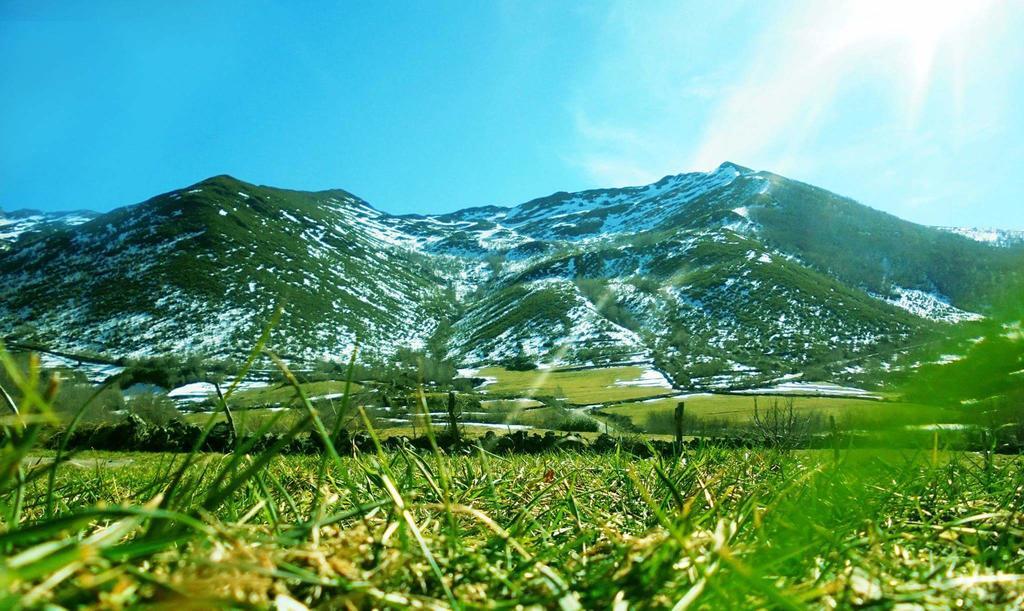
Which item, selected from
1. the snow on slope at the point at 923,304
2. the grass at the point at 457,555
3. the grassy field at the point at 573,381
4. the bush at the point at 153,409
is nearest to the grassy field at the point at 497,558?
the grass at the point at 457,555

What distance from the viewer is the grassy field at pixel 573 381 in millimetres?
98750

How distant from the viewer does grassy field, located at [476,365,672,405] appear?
324 feet

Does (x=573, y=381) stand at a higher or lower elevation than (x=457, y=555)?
lower

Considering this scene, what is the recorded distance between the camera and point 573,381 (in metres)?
123

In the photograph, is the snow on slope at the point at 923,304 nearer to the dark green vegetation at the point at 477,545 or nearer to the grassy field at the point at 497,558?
the dark green vegetation at the point at 477,545

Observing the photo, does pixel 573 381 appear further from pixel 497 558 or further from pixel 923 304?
pixel 923 304

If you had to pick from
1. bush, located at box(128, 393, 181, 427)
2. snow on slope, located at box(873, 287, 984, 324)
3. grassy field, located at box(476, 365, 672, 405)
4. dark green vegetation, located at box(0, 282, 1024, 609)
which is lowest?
grassy field, located at box(476, 365, 672, 405)

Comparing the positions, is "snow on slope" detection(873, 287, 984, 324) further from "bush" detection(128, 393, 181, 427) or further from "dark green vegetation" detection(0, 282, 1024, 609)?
"dark green vegetation" detection(0, 282, 1024, 609)

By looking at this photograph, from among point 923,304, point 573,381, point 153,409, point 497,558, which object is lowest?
point 573,381

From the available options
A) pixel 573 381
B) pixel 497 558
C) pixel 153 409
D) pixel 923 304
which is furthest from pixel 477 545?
pixel 923 304

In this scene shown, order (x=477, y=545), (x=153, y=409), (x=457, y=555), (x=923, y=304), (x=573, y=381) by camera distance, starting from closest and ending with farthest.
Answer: (x=457, y=555) < (x=477, y=545) < (x=153, y=409) < (x=573, y=381) < (x=923, y=304)

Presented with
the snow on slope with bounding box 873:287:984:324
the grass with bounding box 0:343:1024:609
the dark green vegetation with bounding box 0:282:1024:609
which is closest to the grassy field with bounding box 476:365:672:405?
the dark green vegetation with bounding box 0:282:1024:609

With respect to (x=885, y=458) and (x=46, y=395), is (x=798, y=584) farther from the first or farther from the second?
(x=885, y=458)

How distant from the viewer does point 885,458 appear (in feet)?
8.55
